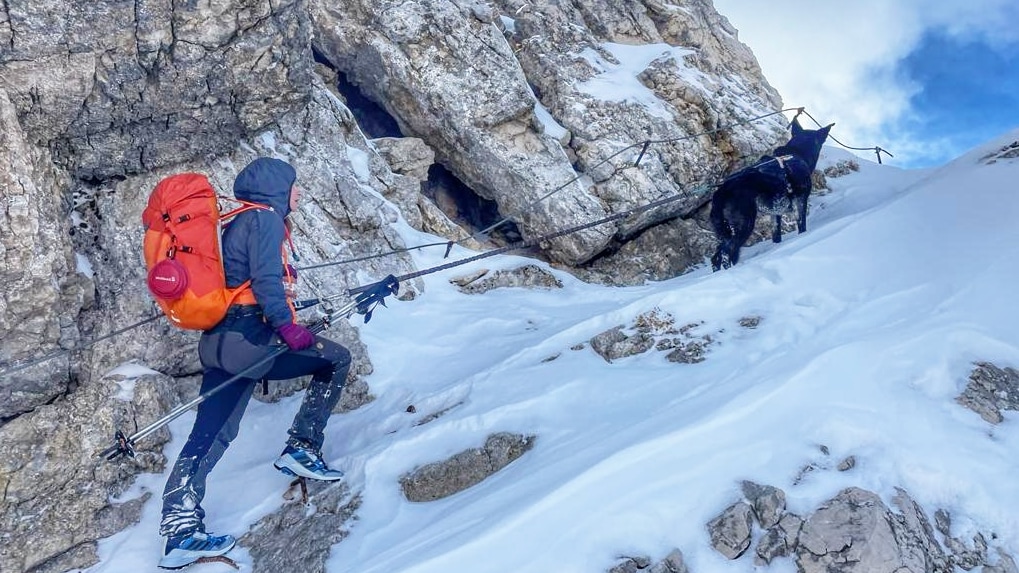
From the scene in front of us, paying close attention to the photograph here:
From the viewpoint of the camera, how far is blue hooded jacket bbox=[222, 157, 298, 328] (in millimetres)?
4797

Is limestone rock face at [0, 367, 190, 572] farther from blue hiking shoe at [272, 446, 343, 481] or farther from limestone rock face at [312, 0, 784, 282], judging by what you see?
limestone rock face at [312, 0, 784, 282]

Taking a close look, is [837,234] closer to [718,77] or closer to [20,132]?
[718,77]

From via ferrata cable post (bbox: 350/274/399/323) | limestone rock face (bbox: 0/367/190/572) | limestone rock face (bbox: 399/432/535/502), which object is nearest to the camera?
limestone rock face (bbox: 399/432/535/502)

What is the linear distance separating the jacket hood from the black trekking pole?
101 cm

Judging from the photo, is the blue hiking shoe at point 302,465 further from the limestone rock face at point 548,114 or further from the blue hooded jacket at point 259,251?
the limestone rock face at point 548,114

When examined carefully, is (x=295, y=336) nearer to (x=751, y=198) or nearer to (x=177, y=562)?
(x=177, y=562)

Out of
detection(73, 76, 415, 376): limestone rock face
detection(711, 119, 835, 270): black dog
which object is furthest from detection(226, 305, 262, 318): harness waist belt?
detection(711, 119, 835, 270): black dog

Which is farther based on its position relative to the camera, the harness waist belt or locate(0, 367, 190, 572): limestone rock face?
locate(0, 367, 190, 572): limestone rock face

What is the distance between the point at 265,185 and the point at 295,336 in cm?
114

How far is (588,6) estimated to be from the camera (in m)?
15.7

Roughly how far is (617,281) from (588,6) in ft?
25.5

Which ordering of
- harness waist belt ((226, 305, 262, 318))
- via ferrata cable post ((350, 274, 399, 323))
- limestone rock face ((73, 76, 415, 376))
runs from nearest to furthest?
harness waist belt ((226, 305, 262, 318))
via ferrata cable post ((350, 274, 399, 323))
limestone rock face ((73, 76, 415, 376))

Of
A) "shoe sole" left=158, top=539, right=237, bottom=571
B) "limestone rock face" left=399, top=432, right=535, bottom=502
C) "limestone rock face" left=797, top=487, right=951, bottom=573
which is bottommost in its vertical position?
"limestone rock face" left=797, top=487, right=951, bottom=573

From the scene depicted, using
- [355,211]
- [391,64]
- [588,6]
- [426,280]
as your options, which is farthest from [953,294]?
[588,6]
